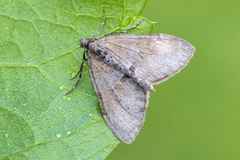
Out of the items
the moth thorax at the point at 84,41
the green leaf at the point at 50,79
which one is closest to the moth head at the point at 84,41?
the moth thorax at the point at 84,41

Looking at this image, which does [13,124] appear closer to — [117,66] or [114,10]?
[117,66]

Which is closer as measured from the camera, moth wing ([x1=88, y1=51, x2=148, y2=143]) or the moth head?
the moth head

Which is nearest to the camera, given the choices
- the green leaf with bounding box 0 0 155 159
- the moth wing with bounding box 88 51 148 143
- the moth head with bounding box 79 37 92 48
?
the green leaf with bounding box 0 0 155 159

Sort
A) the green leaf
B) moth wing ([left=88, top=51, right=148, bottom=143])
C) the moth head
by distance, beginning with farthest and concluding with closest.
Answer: moth wing ([left=88, top=51, right=148, bottom=143]), the moth head, the green leaf

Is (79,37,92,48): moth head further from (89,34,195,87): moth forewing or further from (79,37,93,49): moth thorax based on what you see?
(89,34,195,87): moth forewing

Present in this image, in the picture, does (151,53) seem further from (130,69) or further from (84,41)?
(84,41)

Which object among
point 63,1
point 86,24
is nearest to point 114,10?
point 86,24

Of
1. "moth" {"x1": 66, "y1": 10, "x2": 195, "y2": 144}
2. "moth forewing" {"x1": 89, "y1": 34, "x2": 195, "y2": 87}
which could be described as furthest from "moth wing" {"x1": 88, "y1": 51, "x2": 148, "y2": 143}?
"moth forewing" {"x1": 89, "y1": 34, "x2": 195, "y2": 87}

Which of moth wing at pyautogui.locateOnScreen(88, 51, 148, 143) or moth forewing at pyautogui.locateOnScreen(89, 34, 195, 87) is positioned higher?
moth forewing at pyautogui.locateOnScreen(89, 34, 195, 87)
